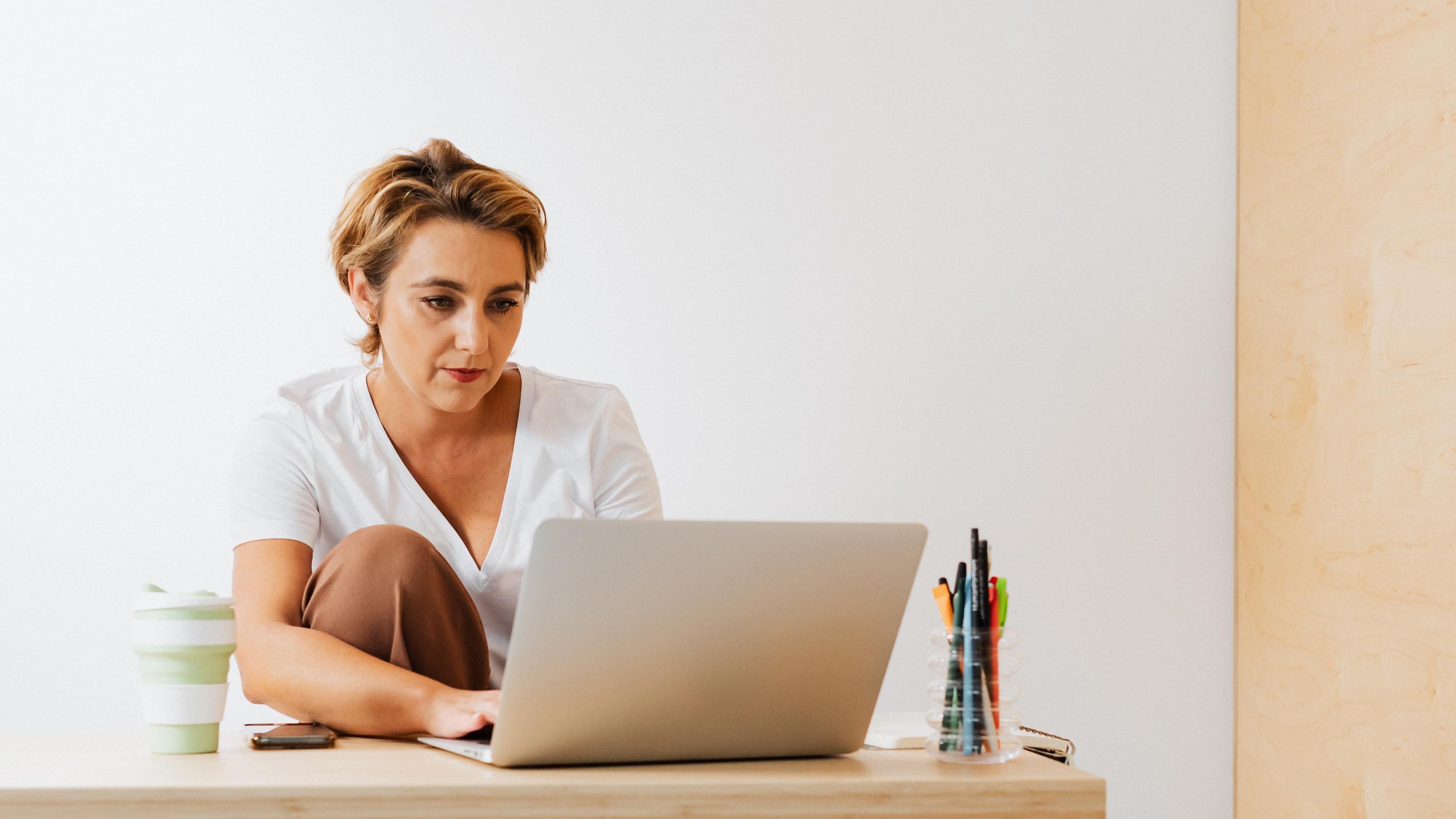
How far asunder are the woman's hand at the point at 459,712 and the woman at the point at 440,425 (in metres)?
0.29

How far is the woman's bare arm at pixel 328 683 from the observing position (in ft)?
3.05

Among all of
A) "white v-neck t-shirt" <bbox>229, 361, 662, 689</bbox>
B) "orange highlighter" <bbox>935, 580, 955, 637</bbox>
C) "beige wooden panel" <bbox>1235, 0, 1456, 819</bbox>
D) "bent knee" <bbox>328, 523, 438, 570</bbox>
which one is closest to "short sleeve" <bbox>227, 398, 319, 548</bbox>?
"white v-neck t-shirt" <bbox>229, 361, 662, 689</bbox>

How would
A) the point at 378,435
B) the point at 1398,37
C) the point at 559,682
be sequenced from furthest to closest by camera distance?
the point at 1398,37 < the point at 378,435 < the point at 559,682

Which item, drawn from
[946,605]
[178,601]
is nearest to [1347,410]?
[946,605]

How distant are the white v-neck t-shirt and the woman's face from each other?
0.30 feet

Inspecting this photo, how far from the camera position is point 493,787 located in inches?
29.1

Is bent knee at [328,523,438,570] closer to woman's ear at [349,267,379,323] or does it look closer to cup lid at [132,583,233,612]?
cup lid at [132,583,233,612]

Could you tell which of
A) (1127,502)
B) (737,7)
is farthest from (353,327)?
(1127,502)

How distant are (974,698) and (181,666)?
0.55m

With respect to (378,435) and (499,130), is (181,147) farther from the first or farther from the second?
(378,435)

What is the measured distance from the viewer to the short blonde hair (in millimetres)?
1470

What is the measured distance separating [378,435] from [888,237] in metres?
1.17

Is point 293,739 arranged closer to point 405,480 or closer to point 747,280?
point 405,480

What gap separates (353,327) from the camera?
2.26 meters
